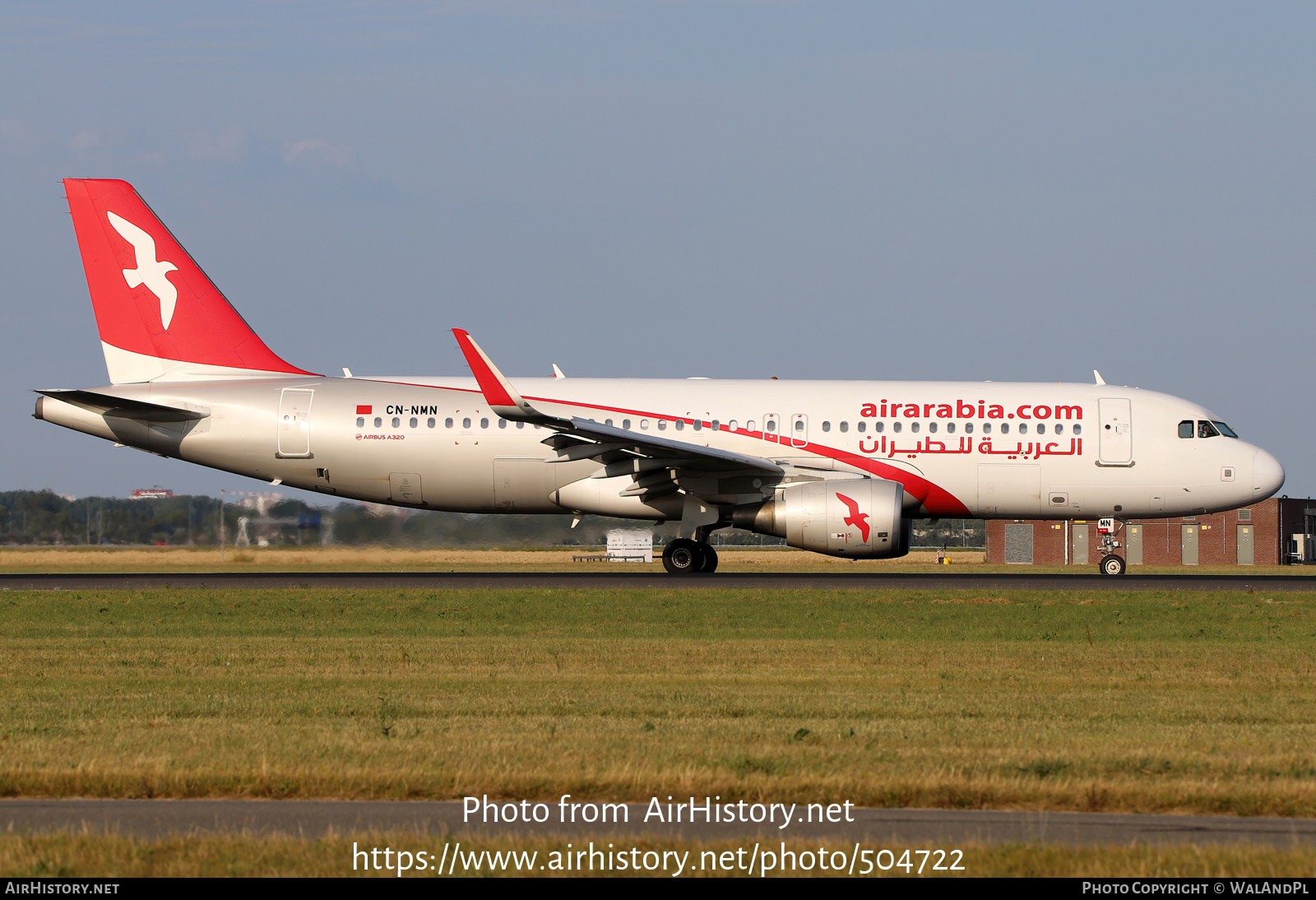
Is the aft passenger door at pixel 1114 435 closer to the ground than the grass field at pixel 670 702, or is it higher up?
higher up

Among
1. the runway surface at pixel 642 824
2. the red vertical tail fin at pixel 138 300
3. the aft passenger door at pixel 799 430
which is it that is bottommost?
the runway surface at pixel 642 824

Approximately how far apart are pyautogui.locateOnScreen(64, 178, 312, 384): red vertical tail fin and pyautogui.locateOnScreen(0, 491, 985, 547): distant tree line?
6318 mm

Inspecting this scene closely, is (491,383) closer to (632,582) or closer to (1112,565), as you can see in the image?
(632,582)

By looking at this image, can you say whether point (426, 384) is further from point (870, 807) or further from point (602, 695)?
point (870, 807)

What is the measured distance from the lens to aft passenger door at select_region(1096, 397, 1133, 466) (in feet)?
88.7

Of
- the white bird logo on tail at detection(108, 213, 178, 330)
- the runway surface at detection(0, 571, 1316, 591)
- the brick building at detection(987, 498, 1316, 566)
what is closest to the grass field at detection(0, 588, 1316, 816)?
the runway surface at detection(0, 571, 1316, 591)

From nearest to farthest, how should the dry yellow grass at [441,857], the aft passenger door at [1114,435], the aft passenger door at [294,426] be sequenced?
the dry yellow grass at [441,857]
the aft passenger door at [294,426]
the aft passenger door at [1114,435]

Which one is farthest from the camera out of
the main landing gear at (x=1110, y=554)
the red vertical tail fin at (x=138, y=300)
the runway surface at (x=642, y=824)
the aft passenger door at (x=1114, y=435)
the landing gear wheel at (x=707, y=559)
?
the main landing gear at (x=1110, y=554)

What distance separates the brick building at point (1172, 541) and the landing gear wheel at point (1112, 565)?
27447 millimetres

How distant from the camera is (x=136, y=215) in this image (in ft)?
90.5

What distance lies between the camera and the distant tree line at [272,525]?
108ft

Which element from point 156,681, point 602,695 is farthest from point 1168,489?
point 156,681

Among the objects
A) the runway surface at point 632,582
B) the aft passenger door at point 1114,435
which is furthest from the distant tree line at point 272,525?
the aft passenger door at point 1114,435

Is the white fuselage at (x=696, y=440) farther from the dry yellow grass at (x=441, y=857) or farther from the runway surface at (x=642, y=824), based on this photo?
the dry yellow grass at (x=441, y=857)
